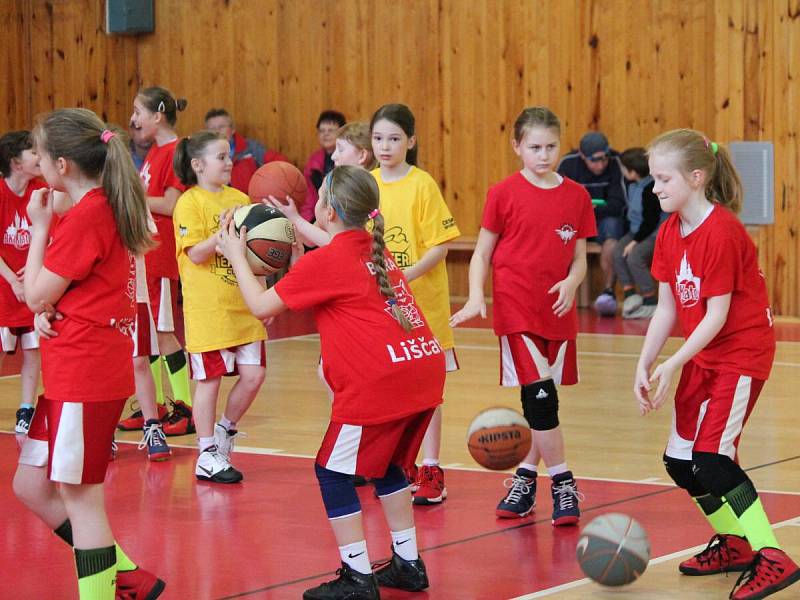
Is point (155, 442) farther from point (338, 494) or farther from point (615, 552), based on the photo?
point (615, 552)

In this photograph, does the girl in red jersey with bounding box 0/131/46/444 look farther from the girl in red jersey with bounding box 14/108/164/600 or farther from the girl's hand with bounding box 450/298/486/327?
the girl in red jersey with bounding box 14/108/164/600

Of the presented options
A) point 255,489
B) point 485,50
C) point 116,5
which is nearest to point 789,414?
point 255,489

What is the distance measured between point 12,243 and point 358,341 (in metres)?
3.36

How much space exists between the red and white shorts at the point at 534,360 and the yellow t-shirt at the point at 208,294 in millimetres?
1298

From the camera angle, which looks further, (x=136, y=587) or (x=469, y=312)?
(x=469, y=312)

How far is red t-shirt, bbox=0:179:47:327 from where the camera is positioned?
6816mm

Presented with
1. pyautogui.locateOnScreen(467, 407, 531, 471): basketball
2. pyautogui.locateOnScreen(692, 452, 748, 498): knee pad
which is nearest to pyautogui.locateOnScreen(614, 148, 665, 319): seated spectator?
pyautogui.locateOnScreen(467, 407, 531, 471): basketball

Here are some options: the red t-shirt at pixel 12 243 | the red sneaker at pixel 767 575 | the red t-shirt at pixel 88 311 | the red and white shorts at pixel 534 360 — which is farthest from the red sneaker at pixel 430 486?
the red t-shirt at pixel 12 243

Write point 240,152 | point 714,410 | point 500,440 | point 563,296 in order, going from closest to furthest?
point 714,410 → point 500,440 → point 563,296 → point 240,152

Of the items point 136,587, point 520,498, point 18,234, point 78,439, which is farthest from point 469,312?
point 18,234

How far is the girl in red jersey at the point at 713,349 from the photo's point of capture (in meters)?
4.07

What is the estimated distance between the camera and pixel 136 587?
13.2ft

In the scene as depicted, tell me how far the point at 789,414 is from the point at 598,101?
5.73 meters

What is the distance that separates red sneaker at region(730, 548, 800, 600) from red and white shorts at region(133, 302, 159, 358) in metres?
3.38
